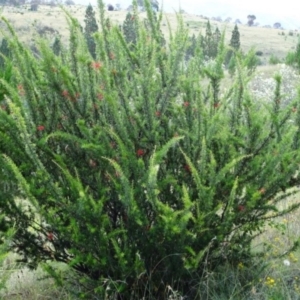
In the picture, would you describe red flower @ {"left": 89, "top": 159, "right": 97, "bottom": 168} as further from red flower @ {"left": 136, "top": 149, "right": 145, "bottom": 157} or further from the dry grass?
the dry grass

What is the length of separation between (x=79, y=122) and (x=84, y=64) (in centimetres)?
51

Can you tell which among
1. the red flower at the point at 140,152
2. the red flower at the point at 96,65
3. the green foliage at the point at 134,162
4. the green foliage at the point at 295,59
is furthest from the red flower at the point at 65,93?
the green foliage at the point at 295,59

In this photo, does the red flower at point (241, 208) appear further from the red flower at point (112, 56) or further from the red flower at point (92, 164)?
the red flower at point (112, 56)

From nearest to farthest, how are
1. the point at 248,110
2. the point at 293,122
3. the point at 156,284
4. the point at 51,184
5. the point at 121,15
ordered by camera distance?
the point at 51,184 → the point at 248,110 → the point at 156,284 → the point at 293,122 → the point at 121,15

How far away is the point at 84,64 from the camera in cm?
370

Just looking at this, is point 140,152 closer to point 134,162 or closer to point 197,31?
point 134,162

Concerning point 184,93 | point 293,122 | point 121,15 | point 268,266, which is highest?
point 184,93

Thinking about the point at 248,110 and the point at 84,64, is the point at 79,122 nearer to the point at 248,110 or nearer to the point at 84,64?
the point at 84,64

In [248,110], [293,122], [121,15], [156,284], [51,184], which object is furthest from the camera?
[121,15]

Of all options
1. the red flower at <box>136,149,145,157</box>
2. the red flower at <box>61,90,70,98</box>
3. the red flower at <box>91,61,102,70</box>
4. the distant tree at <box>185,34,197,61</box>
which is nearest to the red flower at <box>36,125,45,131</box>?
the red flower at <box>61,90,70,98</box>

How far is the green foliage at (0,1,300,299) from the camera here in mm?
3420

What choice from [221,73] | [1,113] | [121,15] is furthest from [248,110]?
[121,15]

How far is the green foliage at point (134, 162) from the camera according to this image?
3.42 meters

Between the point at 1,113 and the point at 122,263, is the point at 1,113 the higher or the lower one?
the higher one
